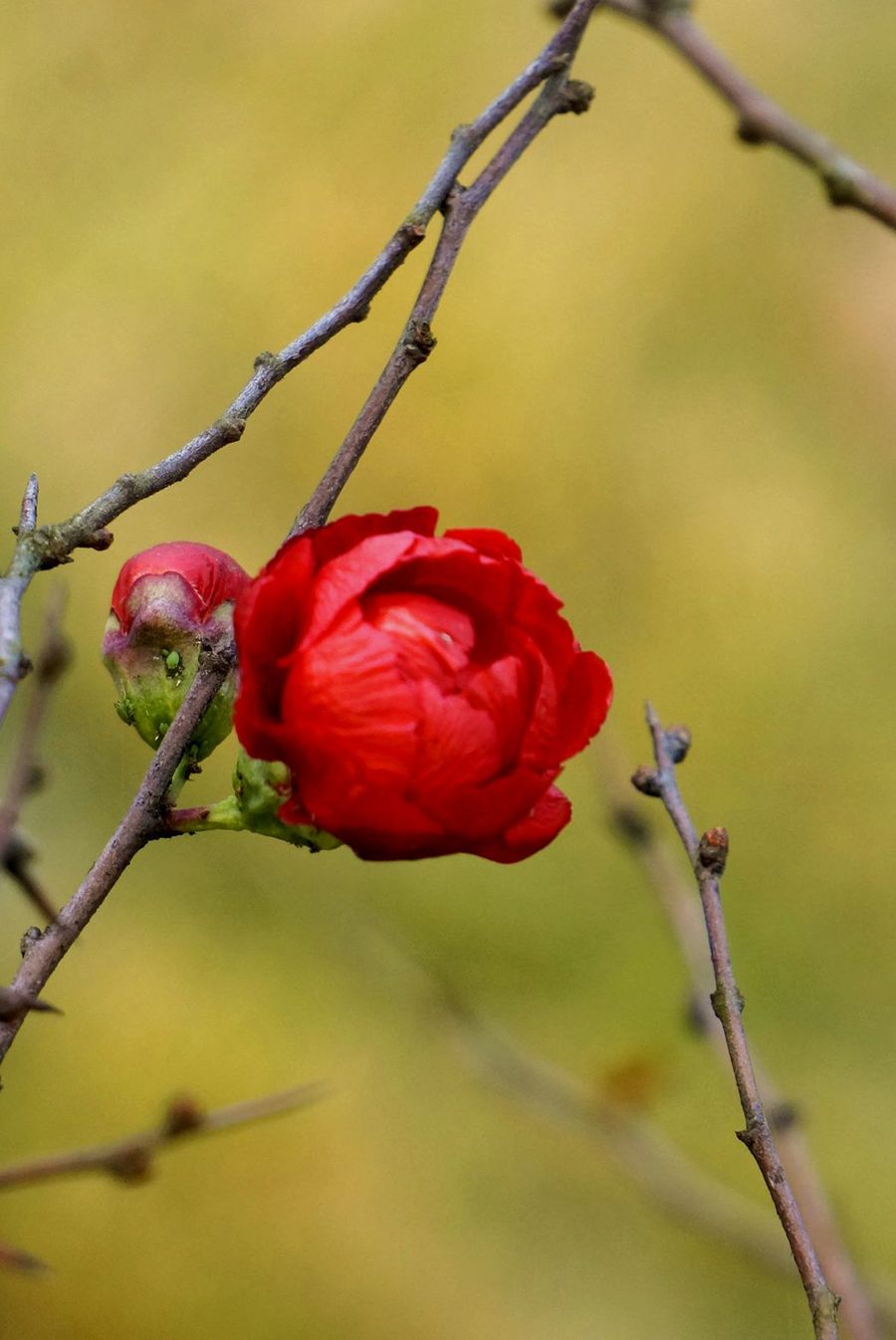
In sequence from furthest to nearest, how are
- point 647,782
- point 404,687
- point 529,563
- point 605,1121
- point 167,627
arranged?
point 529,563 → point 605,1121 → point 647,782 → point 167,627 → point 404,687

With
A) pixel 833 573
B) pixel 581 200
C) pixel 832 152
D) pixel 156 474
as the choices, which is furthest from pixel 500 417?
pixel 156 474

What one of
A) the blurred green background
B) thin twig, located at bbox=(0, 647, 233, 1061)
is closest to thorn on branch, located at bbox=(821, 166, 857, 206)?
thin twig, located at bbox=(0, 647, 233, 1061)

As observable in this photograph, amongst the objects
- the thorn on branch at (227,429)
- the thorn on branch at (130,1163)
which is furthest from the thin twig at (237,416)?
the thorn on branch at (130,1163)

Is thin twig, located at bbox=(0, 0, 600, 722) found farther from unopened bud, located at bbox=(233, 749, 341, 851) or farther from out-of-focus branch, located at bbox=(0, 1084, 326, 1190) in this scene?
out-of-focus branch, located at bbox=(0, 1084, 326, 1190)

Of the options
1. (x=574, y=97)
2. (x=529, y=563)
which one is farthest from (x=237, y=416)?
(x=529, y=563)

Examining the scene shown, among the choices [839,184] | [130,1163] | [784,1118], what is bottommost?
[130,1163]

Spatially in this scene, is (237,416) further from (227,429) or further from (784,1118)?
(784,1118)
